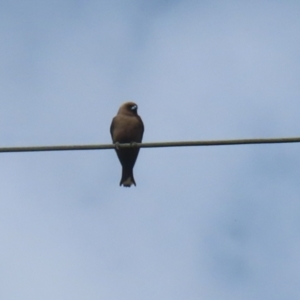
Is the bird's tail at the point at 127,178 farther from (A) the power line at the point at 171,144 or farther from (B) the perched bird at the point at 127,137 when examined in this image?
(A) the power line at the point at 171,144

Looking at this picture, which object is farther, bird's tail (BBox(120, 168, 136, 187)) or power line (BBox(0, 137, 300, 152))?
bird's tail (BBox(120, 168, 136, 187))

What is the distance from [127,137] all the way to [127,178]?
1.46 ft

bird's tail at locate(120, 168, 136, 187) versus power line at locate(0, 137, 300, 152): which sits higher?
power line at locate(0, 137, 300, 152)

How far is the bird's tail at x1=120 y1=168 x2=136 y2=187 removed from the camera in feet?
29.3

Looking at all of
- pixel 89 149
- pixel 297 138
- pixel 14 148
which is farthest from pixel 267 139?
pixel 14 148

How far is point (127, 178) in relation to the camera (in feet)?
29.5

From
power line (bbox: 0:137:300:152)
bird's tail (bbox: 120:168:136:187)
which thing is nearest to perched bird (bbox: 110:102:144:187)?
bird's tail (bbox: 120:168:136:187)

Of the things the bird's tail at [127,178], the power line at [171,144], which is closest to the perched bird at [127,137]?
the bird's tail at [127,178]

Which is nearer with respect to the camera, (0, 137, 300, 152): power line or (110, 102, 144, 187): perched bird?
(0, 137, 300, 152): power line

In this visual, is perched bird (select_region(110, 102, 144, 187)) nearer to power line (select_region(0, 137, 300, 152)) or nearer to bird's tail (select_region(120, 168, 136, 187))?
bird's tail (select_region(120, 168, 136, 187))

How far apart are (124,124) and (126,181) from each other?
2.08 ft

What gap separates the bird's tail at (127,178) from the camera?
8945mm

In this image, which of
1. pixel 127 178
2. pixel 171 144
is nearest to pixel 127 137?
pixel 127 178

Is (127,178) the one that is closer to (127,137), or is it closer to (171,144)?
(127,137)
